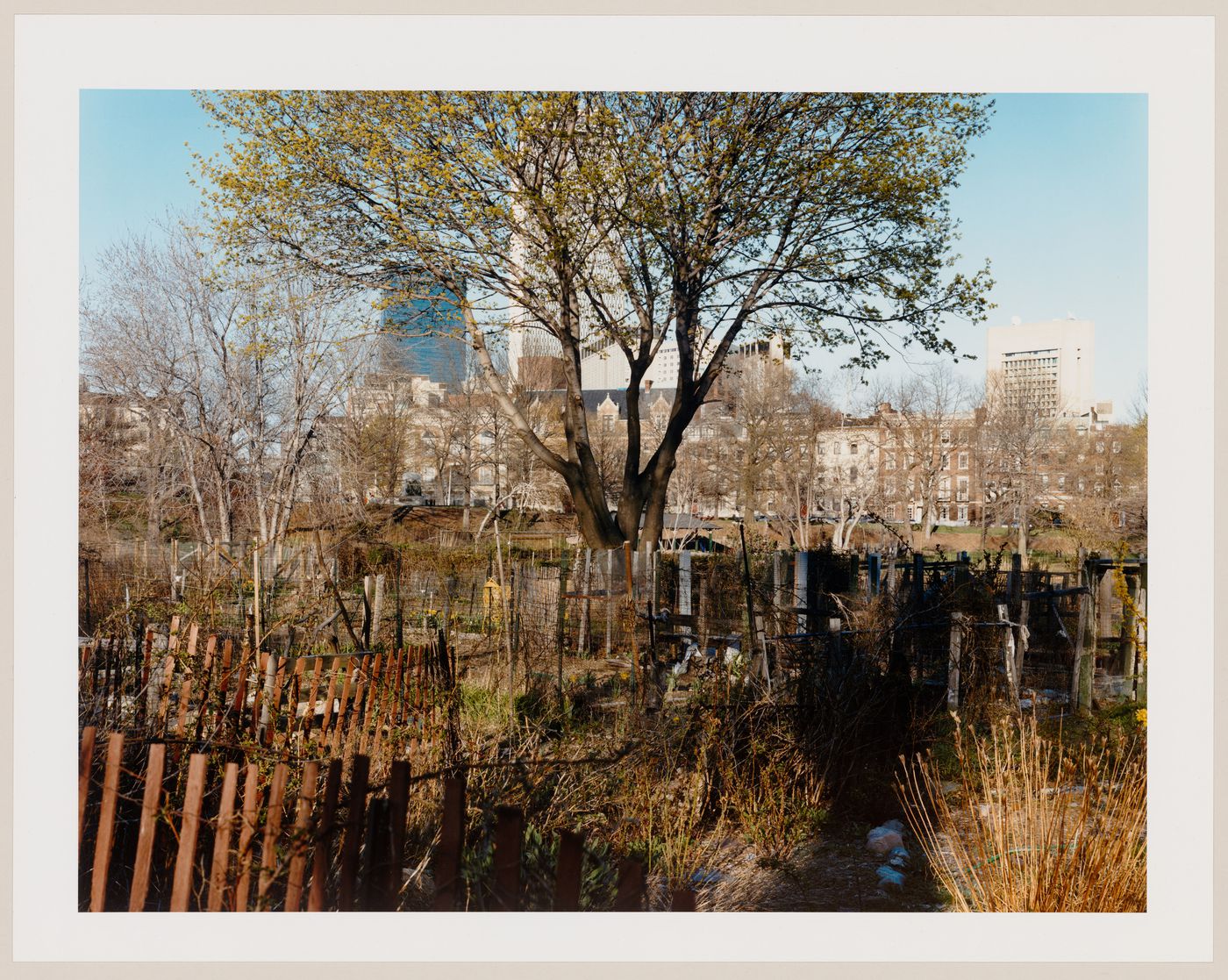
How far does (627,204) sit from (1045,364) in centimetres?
257

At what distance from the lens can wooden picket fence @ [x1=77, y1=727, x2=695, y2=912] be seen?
8.30ft

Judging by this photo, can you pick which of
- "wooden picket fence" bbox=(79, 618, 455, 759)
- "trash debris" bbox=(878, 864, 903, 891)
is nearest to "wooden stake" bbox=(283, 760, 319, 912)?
"wooden picket fence" bbox=(79, 618, 455, 759)

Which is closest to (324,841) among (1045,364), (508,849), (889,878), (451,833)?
(451,833)

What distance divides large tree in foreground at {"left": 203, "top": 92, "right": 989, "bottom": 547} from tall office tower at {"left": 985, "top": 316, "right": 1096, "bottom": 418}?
0.99 ft

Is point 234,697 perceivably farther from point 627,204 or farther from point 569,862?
point 627,204

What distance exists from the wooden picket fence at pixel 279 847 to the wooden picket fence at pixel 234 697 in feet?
0.95

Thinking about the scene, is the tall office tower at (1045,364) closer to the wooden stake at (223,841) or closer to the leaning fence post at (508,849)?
the leaning fence post at (508,849)

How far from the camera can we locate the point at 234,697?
365 centimetres

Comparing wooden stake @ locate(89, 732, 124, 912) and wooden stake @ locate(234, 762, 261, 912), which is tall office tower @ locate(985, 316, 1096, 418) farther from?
wooden stake @ locate(89, 732, 124, 912)

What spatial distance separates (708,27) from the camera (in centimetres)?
344

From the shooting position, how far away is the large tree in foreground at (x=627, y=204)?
5.04 metres

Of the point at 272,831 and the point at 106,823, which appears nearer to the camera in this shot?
the point at 272,831
